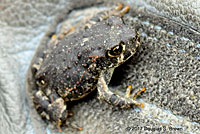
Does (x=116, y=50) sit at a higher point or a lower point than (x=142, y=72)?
higher

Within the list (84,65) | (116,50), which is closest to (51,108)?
(84,65)

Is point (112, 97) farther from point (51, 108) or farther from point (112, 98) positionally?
point (51, 108)

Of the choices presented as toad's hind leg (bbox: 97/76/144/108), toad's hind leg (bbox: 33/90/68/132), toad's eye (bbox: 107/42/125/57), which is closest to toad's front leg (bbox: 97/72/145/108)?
toad's hind leg (bbox: 97/76/144/108)

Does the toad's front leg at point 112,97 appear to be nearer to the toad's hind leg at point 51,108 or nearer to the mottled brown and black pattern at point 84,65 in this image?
the mottled brown and black pattern at point 84,65

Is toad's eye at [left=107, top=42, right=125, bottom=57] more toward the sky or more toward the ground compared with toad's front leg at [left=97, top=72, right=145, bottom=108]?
more toward the sky

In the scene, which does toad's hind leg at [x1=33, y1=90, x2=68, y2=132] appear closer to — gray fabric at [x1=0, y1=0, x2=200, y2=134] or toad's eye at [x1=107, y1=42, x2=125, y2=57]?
gray fabric at [x1=0, y1=0, x2=200, y2=134]

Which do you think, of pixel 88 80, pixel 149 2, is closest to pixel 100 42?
pixel 88 80

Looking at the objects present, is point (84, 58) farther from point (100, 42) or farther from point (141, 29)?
point (141, 29)
